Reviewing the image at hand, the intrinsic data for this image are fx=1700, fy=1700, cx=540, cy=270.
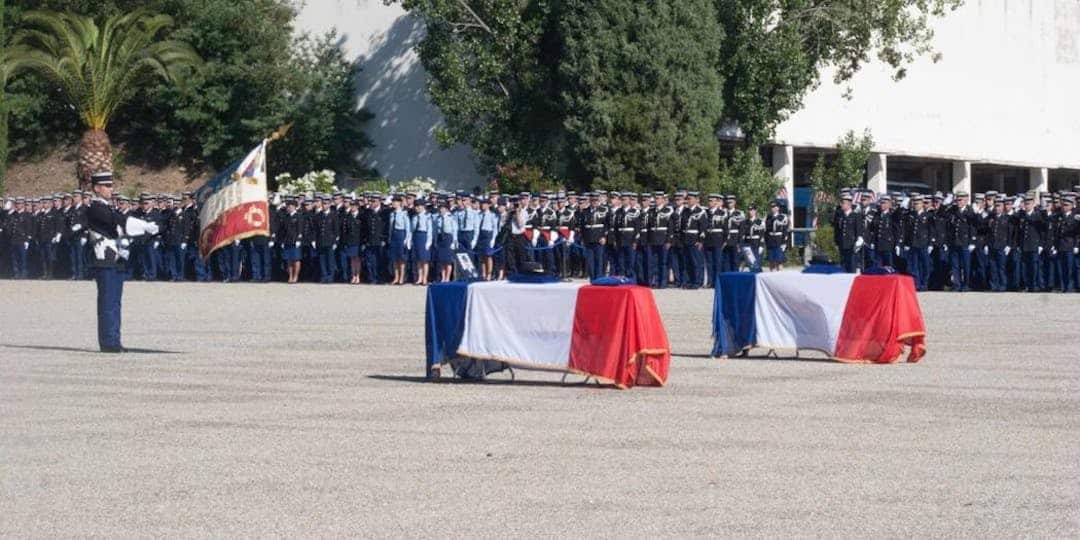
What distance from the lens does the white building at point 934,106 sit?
49.5m

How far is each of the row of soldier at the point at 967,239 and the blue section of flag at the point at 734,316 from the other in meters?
14.2

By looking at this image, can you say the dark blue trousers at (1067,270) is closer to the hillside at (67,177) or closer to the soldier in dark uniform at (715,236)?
the soldier in dark uniform at (715,236)

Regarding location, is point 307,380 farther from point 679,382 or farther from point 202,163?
point 202,163

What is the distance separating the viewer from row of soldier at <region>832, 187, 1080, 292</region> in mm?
31281

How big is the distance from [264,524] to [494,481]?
165cm

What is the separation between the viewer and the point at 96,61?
4672cm

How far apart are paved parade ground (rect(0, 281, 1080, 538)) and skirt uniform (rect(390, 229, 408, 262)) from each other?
1555 cm

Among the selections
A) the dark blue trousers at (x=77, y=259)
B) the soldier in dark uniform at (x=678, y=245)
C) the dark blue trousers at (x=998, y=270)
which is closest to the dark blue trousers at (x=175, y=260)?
the dark blue trousers at (x=77, y=259)

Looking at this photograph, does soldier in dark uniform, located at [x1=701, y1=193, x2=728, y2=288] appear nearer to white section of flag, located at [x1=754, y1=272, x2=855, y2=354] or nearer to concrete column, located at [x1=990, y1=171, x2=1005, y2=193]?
white section of flag, located at [x1=754, y1=272, x2=855, y2=354]

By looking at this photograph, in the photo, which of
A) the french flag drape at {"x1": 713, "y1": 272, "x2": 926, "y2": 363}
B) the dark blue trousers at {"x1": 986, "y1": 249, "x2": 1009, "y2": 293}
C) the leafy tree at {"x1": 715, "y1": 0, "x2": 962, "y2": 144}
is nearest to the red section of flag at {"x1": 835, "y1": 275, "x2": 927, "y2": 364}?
the french flag drape at {"x1": 713, "y1": 272, "x2": 926, "y2": 363}

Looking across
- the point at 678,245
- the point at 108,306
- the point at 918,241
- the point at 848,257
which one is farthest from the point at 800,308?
the point at 678,245

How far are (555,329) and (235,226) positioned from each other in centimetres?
630

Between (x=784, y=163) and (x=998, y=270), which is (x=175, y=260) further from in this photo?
(x=784, y=163)

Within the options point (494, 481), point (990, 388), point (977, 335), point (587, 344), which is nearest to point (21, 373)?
point (587, 344)
